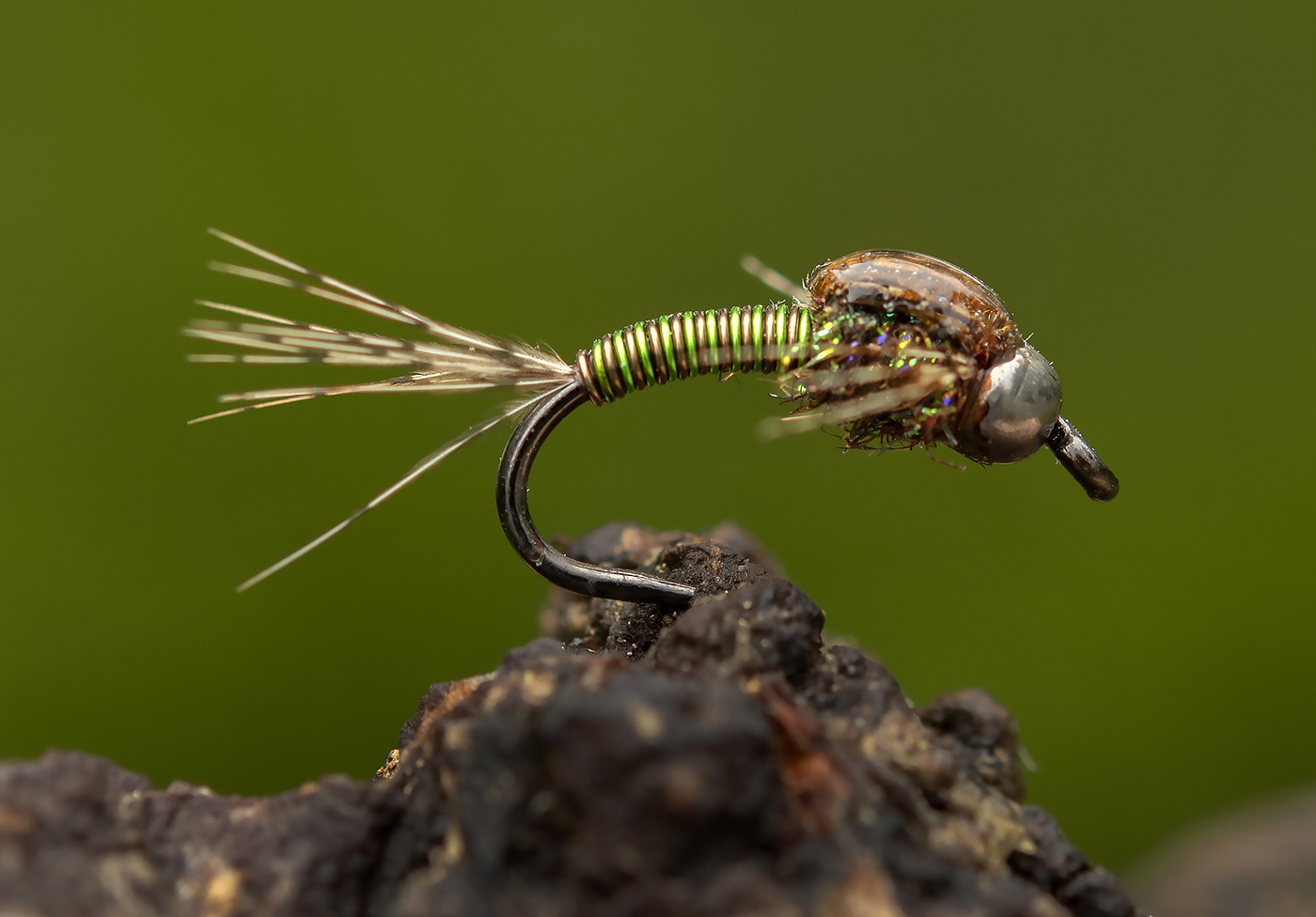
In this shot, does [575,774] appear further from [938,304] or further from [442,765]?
[938,304]

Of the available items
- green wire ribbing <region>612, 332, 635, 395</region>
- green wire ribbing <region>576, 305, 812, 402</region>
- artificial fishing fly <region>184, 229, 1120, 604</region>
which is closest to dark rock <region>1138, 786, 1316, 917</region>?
artificial fishing fly <region>184, 229, 1120, 604</region>

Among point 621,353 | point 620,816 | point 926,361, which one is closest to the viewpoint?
point 620,816

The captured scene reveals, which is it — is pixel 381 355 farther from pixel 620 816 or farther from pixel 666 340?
pixel 620 816

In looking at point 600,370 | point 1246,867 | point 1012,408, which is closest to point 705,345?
point 600,370

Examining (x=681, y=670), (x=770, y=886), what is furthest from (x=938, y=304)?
(x=770, y=886)

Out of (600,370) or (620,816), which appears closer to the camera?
(620,816)

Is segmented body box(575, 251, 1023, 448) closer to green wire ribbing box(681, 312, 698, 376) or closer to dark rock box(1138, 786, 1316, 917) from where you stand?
green wire ribbing box(681, 312, 698, 376)
